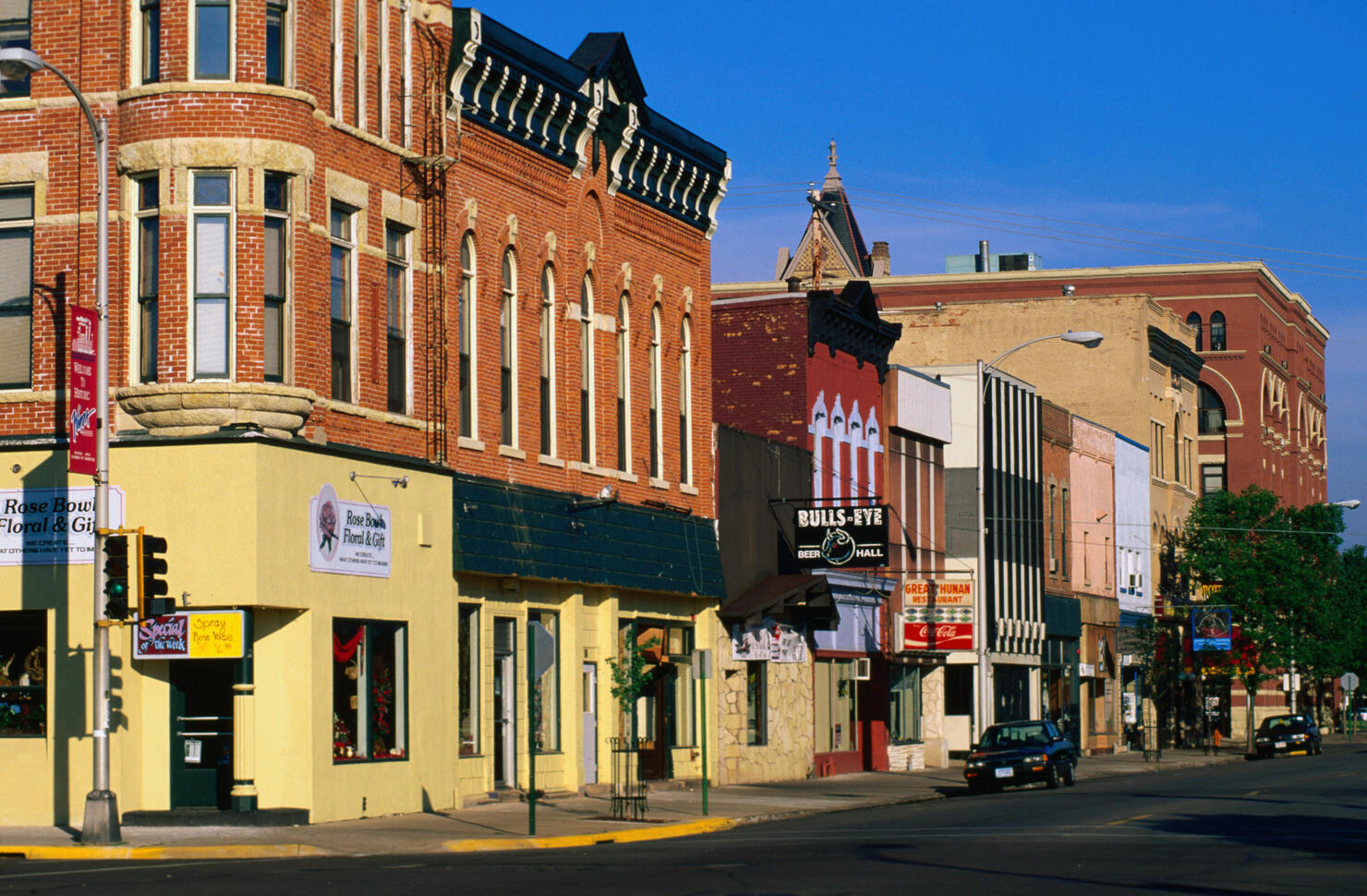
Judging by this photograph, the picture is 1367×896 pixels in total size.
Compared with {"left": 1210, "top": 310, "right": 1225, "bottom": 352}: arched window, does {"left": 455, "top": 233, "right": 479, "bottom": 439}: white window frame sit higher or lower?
lower

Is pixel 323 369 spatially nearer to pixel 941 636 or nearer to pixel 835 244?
pixel 941 636

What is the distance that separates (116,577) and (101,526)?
31.6 inches

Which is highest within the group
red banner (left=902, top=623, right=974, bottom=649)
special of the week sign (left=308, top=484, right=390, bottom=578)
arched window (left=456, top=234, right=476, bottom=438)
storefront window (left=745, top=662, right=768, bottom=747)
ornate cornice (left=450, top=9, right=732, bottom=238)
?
ornate cornice (left=450, top=9, right=732, bottom=238)

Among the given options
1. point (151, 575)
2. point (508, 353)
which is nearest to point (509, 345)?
point (508, 353)

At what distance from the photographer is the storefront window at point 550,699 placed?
1281 inches

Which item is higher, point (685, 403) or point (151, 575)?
point (685, 403)

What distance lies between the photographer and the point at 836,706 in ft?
149

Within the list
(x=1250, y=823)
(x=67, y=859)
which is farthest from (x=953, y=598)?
(x=67, y=859)

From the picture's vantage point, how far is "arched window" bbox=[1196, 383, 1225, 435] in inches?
3853

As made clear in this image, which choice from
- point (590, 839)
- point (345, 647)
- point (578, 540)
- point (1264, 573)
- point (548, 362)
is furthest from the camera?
point (1264, 573)

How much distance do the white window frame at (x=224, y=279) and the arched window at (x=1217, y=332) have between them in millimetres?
79891

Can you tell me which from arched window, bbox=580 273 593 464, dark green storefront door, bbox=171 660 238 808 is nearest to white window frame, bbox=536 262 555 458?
arched window, bbox=580 273 593 464

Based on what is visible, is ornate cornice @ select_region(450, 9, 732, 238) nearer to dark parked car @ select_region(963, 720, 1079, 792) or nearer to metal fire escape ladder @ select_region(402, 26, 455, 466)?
metal fire escape ladder @ select_region(402, 26, 455, 466)

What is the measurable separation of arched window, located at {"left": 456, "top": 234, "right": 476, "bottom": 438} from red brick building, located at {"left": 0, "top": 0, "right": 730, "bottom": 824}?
0.18ft
